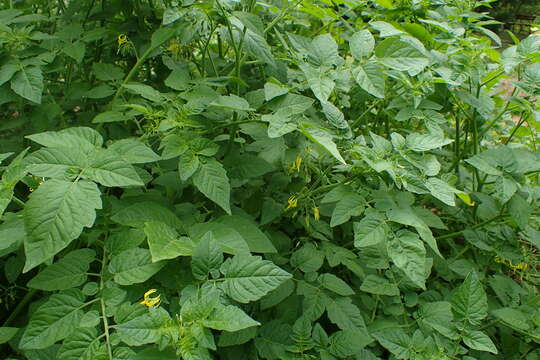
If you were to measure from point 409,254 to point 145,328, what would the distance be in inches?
23.6

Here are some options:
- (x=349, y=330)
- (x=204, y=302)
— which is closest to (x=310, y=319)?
(x=349, y=330)

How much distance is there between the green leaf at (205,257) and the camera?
951mm

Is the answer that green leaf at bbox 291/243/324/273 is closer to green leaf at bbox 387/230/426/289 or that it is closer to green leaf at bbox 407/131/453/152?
green leaf at bbox 387/230/426/289

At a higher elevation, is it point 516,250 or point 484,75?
point 484,75

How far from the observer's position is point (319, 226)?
147cm

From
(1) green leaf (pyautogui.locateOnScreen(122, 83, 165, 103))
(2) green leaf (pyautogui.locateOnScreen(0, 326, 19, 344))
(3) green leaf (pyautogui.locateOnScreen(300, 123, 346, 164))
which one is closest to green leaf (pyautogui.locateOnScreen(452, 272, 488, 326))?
(3) green leaf (pyautogui.locateOnScreen(300, 123, 346, 164))

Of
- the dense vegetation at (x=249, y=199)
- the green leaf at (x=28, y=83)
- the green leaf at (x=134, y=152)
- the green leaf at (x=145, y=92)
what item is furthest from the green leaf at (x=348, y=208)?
the green leaf at (x=28, y=83)

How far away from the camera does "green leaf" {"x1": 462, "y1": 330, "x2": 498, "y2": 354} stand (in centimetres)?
111

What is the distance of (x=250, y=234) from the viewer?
119 cm

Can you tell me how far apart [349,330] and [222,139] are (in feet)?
2.22

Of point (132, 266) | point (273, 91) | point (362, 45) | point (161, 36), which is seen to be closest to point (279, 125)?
point (273, 91)

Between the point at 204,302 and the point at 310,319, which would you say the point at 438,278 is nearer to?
the point at 310,319

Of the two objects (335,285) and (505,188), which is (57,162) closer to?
(335,285)

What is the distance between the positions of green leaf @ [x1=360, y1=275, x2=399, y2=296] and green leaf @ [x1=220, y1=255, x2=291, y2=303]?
1.60ft
